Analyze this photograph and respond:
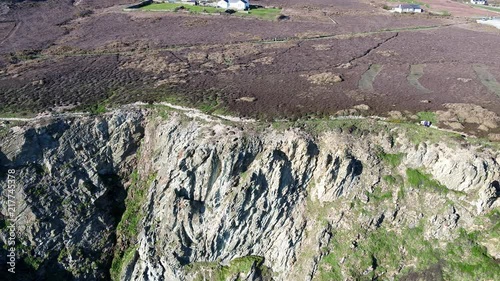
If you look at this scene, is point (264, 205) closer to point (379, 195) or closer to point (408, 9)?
point (379, 195)

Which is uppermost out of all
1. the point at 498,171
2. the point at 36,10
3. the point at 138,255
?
the point at 36,10

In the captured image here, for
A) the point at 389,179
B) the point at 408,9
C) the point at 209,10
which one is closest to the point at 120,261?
the point at 389,179

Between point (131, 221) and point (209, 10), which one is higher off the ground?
point (209, 10)

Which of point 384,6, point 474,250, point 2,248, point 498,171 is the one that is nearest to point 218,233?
point 2,248

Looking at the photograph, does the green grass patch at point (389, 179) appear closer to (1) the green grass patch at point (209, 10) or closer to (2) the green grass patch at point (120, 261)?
(2) the green grass patch at point (120, 261)

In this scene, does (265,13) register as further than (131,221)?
Yes

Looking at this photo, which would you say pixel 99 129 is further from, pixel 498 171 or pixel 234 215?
pixel 498 171
